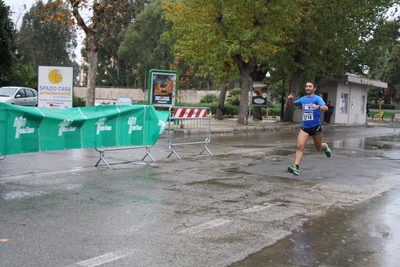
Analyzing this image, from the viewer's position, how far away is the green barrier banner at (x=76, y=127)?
388 inches

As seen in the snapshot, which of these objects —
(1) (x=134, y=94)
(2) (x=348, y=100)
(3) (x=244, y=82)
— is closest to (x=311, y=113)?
Result: (3) (x=244, y=82)

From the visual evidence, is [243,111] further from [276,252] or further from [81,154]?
[276,252]

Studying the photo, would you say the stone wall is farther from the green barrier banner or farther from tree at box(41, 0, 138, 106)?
the green barrier banner

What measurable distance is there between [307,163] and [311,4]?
20.0 meters

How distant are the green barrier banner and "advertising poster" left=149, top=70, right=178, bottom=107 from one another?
11.5 meters

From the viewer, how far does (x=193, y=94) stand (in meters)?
60.3

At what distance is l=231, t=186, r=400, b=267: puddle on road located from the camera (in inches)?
216

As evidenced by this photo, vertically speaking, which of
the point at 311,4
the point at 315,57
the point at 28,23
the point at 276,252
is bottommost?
the point at 276,252

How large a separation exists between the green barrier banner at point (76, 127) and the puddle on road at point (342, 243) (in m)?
5.78

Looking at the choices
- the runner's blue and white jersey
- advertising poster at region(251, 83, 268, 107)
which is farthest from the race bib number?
advertising poster at region(251, 83, 268, 107)

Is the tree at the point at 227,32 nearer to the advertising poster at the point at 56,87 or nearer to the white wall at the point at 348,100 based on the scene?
the advertising poster at the point at 56,87

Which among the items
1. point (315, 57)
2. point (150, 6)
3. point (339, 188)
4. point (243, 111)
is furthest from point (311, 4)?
point (150, 6)

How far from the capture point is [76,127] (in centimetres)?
1109

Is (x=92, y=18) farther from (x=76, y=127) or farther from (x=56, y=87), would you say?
(x=76, y=127)
